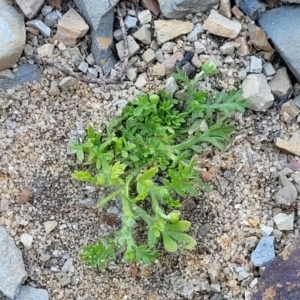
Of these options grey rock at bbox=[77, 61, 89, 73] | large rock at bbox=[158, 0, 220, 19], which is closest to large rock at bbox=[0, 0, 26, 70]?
grey rock at bbox=[77, 61, 89, 73]

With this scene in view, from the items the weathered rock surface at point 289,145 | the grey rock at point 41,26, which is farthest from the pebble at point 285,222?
the grey rock at point 41,26

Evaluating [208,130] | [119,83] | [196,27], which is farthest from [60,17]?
[208,130]

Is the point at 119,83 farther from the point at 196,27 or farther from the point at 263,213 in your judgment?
the point at 263,213

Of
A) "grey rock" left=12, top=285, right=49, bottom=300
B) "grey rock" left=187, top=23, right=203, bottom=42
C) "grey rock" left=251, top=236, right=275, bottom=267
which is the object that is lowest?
"grey rock" left=12, top=285, right=49, bottom=300

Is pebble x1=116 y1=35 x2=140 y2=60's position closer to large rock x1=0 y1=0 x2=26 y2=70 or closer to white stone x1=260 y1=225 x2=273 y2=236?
large rock x1=0 y1=0 x2=26 y2=70

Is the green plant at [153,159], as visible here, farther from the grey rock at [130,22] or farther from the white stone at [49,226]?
the grey rock at [130,22]

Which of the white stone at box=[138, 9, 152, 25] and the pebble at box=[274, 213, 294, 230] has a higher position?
the white stone at box=[138, 9, 152, 25]

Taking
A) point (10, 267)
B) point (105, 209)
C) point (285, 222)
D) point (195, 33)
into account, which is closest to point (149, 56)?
point (195, 33)
